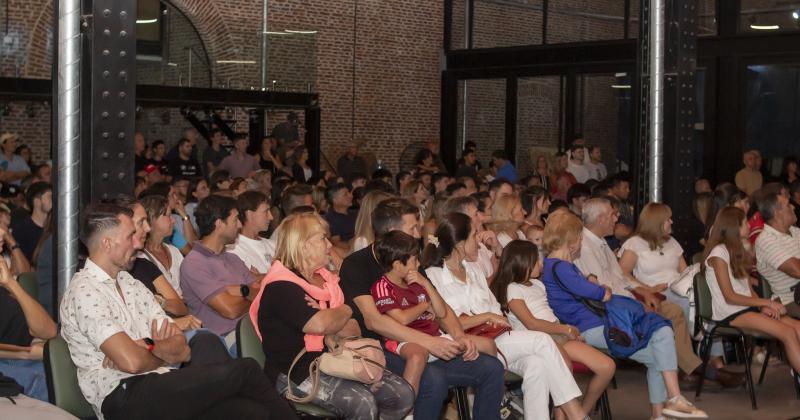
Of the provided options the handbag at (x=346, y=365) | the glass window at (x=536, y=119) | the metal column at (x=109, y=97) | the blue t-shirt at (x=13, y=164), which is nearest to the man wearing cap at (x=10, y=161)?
the blue t-shirt at (x=13, y=164)

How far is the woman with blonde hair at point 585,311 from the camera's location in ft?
22.1

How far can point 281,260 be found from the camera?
5.43 metres

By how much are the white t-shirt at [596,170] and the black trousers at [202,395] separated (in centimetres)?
1293

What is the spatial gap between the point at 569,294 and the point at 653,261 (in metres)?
1.76

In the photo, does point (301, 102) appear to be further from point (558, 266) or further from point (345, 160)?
point (558, 266)

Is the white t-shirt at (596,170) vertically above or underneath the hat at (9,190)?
above

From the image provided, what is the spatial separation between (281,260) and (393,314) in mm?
725

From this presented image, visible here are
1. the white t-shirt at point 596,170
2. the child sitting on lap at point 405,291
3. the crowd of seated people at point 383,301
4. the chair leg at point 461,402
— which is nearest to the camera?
the crowd of seated people at point 383,301

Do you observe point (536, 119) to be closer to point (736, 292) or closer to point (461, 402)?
point (736, 292)

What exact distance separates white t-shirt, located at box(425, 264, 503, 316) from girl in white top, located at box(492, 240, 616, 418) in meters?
0.22

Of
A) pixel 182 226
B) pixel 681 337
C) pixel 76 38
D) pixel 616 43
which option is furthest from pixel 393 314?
pixel 616 43

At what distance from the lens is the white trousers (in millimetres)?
6203

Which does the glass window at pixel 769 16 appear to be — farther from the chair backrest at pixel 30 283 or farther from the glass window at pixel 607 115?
the chair backrest at pixel 30 283

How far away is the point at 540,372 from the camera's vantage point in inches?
244
